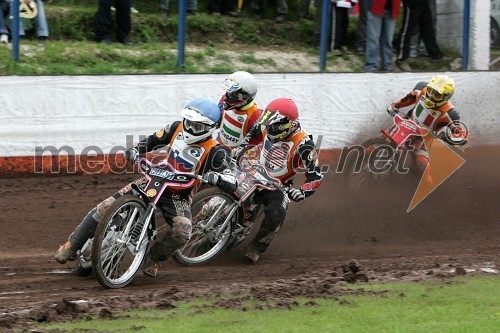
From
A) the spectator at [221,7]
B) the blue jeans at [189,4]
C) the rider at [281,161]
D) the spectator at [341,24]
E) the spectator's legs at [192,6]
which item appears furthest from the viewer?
the spectator at [221,7]

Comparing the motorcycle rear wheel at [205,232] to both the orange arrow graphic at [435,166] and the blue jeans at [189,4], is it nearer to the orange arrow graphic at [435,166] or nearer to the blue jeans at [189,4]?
the orange arrow graphic at [435,166]

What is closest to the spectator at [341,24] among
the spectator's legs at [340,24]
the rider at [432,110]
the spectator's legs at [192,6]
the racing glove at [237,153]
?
the spectator's legs at [340,24]

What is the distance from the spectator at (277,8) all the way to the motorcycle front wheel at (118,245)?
9.02 meters

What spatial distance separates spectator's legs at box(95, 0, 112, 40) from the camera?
1420cm

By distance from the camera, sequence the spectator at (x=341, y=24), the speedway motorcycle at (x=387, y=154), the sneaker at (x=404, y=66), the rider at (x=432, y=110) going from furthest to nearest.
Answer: the sneaker at (x=404, y=66)
the spectator at (x=341, y=24)
the speedway motorcycle at (x=387, y=154)
the rider at (x=432, y=110)

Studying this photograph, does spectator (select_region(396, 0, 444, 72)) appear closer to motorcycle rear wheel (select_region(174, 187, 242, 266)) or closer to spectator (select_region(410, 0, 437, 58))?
spectator (select_region(410, 0, 437, 58))

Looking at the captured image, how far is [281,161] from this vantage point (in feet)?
32.3

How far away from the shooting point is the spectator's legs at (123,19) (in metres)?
14.2

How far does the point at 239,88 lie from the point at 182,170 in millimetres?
2112

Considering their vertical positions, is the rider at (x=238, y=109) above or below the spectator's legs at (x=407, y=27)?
below

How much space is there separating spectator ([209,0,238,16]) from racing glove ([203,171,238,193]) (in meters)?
7.99

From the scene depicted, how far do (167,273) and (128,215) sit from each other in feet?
3.36

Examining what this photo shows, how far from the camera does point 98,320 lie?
6.61 m

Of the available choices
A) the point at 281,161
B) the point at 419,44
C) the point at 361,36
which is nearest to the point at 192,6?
the point at 361,36
